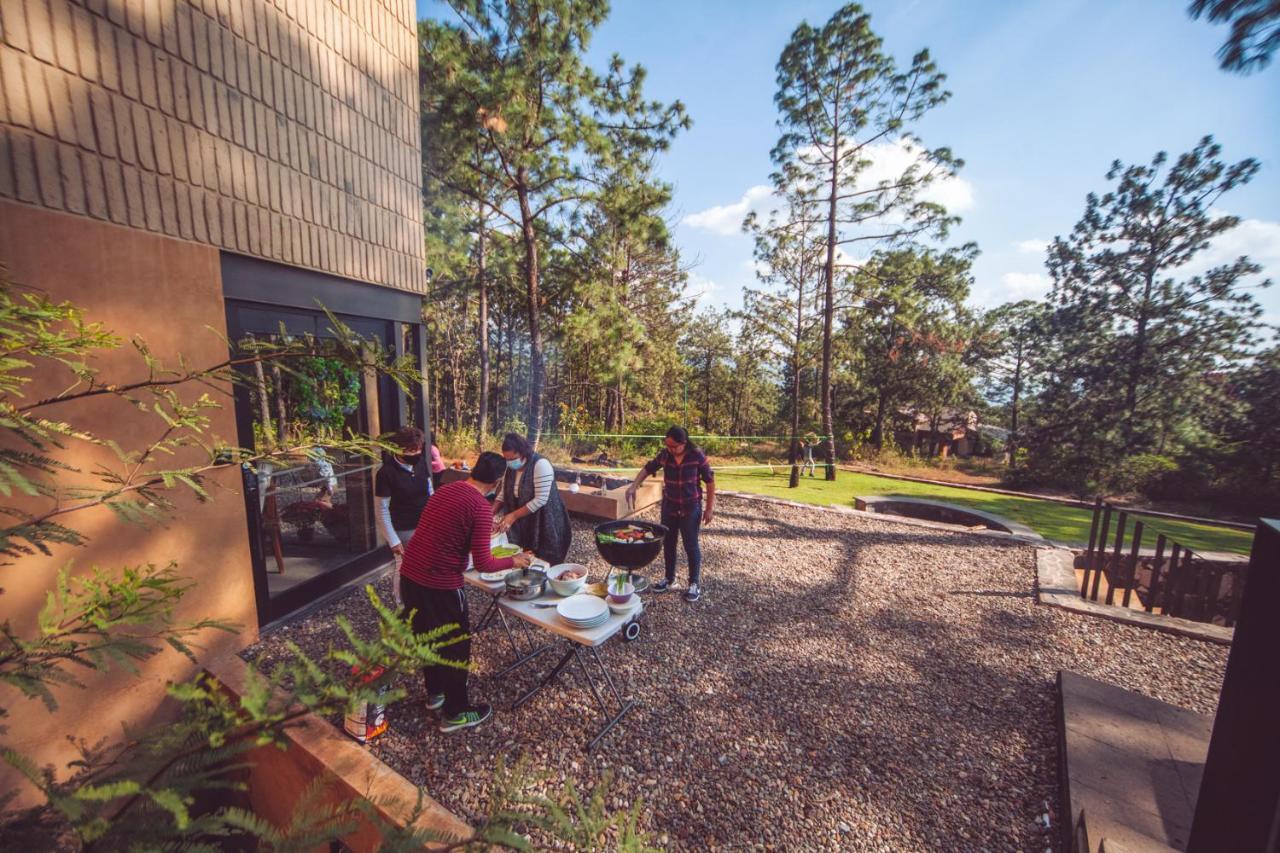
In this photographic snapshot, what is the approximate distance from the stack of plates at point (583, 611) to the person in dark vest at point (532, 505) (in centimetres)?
104

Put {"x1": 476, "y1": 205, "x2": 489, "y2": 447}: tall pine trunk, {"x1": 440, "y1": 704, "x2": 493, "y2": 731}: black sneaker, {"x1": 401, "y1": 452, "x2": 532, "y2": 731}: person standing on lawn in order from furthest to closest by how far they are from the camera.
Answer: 1. {"x1": 476, "y1": 205, "x2": 489, "y2": 447}: tall pine trunk
2. {"x1": 440, "y1": 704, "x2": 493, "y2": 731}: black sneaker
3. {"x1": 401, "y1": 452, "x2": 532, "y2": 731}: person standing on lawn

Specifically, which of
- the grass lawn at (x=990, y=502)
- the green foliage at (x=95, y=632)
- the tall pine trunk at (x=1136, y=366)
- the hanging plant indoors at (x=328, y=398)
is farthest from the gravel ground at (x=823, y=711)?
the tall pine trunk at (x=1136, y=366)

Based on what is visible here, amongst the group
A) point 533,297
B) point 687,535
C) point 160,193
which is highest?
point 533,297

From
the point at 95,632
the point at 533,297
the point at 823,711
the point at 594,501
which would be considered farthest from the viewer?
the point at 533,297

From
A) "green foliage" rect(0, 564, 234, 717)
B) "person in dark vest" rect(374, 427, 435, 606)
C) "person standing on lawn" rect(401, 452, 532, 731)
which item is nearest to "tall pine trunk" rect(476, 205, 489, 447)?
"person in dark vest" rect(374, 427, 435, 606)

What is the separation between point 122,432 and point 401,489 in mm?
1753

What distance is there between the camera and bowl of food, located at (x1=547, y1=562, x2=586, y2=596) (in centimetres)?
338

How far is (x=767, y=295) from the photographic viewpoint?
15664 millimetres

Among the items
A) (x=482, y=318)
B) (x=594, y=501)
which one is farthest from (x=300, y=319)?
(x=482, y=318)

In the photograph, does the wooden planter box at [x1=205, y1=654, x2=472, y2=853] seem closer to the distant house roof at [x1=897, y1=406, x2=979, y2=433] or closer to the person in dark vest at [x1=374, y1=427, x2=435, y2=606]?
the person in dark vest at [x1=374, y1=427, x2=435, y2=606]

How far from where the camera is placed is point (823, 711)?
3.58 m

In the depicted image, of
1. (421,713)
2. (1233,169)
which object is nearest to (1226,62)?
(421,713)

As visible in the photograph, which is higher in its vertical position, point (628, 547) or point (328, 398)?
point (328, 398)

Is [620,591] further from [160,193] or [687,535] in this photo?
[160,193]
